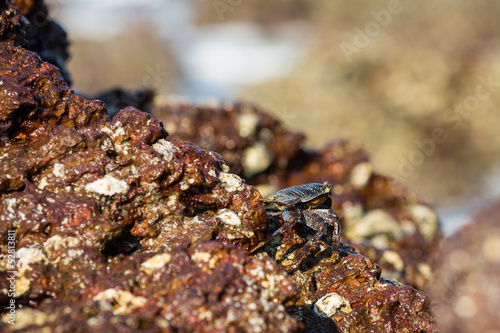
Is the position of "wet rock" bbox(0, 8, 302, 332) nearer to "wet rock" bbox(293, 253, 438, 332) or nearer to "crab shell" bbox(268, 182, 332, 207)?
"crab shell" bbox(268, 182, 332, 207)

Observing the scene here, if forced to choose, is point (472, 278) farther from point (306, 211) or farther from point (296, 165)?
point (296, 165)

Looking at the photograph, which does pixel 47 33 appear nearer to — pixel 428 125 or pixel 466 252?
pixel 466 252

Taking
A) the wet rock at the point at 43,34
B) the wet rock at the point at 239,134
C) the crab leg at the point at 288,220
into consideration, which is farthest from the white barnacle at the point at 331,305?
the wet rock at the point at 239,134

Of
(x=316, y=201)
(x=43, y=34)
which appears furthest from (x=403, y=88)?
(x=316, y=201)

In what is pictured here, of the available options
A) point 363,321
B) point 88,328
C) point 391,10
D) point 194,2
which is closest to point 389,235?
point 363,321

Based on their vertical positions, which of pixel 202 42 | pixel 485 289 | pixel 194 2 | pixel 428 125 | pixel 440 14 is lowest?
pixel 485 289

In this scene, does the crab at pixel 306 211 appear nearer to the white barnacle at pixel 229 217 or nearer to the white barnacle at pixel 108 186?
the white barnacle at pixel 229 217
